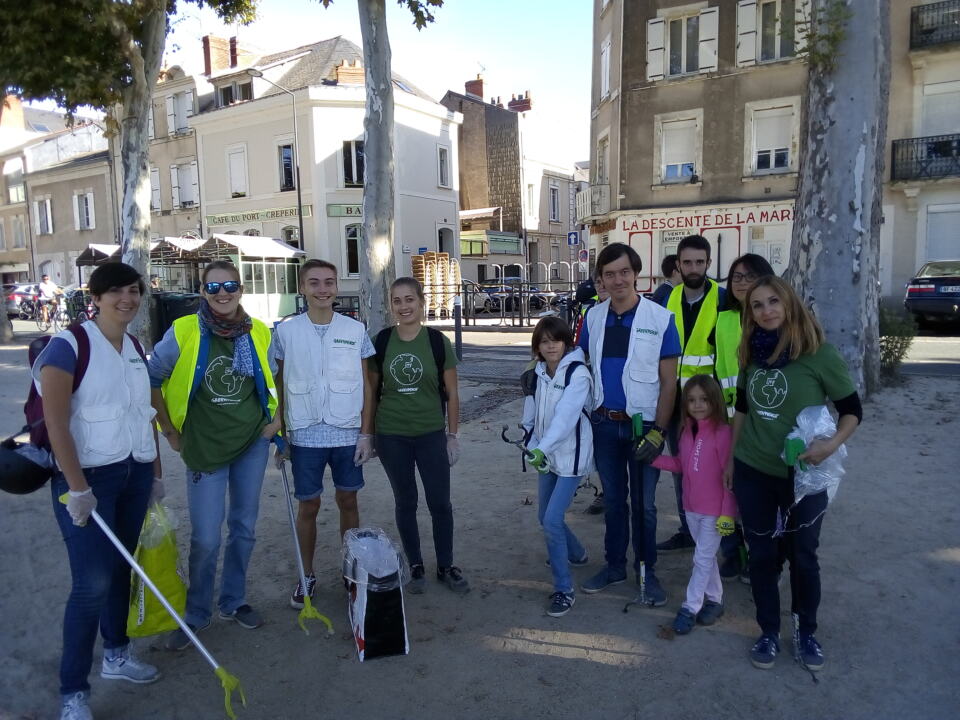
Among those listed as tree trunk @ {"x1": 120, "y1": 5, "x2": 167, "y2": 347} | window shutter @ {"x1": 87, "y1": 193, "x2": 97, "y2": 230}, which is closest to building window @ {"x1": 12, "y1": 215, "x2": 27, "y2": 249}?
window shutter @ {"x1": 87, "y1": 193, "x2": 97, "y2": 230}

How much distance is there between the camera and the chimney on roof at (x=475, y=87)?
126 ft

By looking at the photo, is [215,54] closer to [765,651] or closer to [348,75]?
[348,75]

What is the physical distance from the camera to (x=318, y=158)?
27406mm

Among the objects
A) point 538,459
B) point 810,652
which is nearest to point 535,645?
point 538,459

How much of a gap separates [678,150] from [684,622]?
70.5ft

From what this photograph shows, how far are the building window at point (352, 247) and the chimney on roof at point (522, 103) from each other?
14.4 m

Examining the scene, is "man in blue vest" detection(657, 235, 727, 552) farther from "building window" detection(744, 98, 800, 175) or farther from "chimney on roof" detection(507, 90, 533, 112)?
"chimney on roof" detection(507, 90, 533, 112)

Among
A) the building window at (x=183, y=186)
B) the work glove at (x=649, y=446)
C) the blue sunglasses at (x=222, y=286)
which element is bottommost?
the work glove at (x=649, y=446)

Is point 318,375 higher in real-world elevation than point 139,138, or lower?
lower

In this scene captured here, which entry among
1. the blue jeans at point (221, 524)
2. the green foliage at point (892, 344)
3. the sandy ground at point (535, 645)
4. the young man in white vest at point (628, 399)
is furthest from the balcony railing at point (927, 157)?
the blue jeans at point (221, 524)

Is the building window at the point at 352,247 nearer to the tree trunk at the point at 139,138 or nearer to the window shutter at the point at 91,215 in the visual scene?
the tree trunk at the point at 139,138

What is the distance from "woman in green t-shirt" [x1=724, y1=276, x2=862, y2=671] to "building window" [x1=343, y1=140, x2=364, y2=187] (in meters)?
26.3

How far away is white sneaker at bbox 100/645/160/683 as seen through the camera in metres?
3.19

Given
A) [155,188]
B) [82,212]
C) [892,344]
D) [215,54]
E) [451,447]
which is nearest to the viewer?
[451,447]
